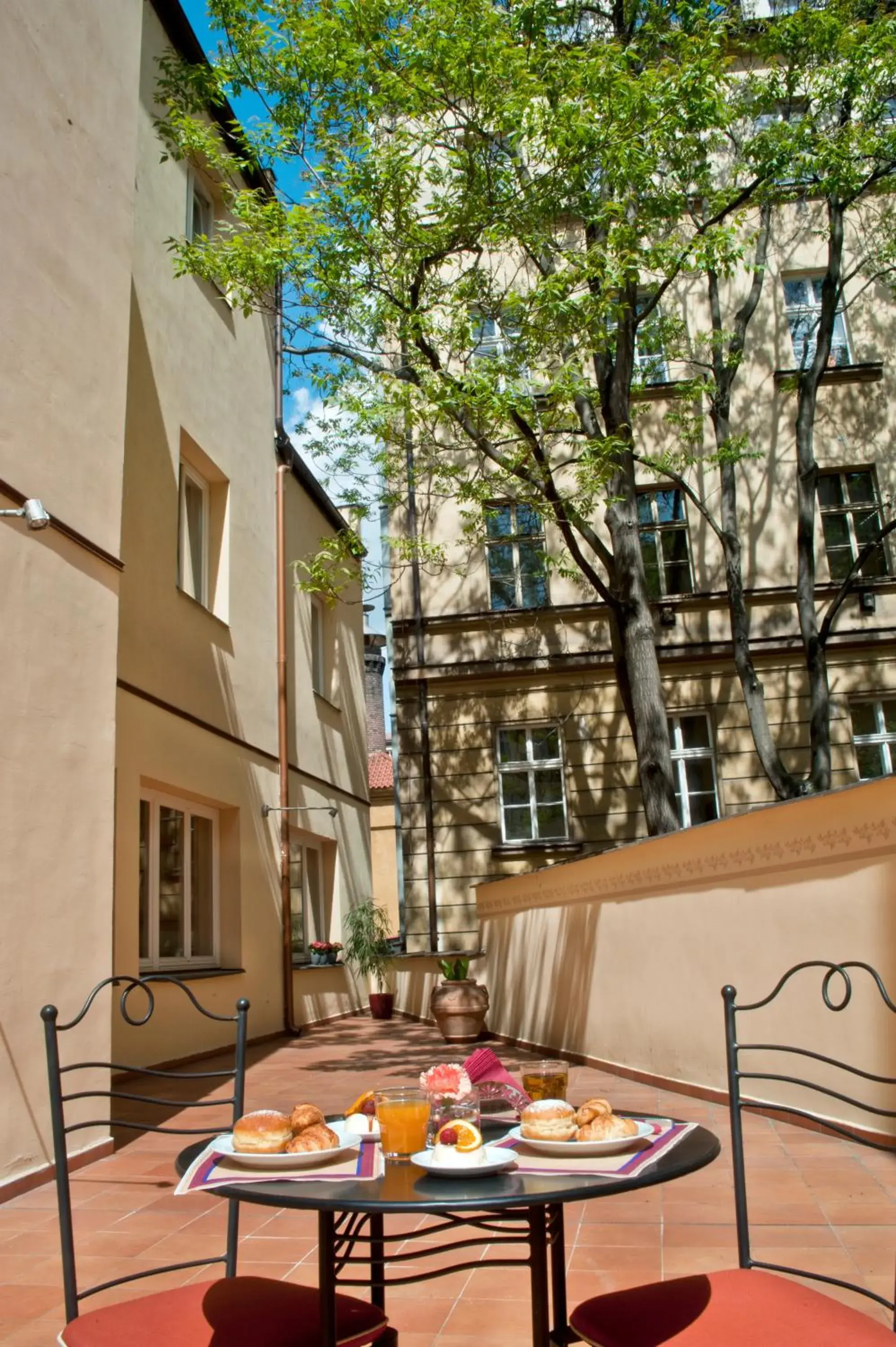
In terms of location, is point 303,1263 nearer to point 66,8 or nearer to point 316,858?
point 66,8

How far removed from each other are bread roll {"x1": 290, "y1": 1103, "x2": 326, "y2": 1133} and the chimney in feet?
73.0

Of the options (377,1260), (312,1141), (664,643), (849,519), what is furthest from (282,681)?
(312,1141)

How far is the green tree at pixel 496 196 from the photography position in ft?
26.4

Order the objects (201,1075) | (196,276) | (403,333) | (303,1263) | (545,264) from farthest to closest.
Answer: (545,264) < (196,276) < (403,333) < (303,1263) < (201,1075)

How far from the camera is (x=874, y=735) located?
1300 centimetres

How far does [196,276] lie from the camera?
951 centimetres

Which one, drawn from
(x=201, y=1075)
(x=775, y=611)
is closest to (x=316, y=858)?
(x=775, y=611)

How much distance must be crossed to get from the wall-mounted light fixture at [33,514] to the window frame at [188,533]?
4.20 meters

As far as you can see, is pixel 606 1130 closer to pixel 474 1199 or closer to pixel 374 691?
pixel 474 1199

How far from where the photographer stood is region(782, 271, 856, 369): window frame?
46.1 feet

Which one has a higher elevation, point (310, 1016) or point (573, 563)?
point (573, 563)

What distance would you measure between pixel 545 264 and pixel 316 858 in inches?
298

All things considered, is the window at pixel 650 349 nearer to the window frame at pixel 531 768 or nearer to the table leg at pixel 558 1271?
the window frame at pixel 531 768

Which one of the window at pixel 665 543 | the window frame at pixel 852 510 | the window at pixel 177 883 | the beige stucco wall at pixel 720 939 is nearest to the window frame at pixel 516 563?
the window at pixel 665 543
